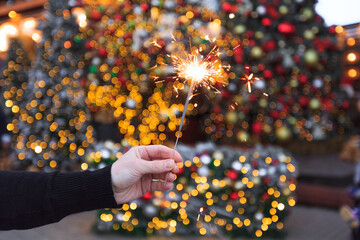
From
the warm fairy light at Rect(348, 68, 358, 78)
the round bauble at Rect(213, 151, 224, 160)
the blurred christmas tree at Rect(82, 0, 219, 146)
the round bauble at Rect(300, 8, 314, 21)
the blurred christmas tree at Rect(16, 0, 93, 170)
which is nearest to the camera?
the round bauble at Rect(213, 151, 224, 160)

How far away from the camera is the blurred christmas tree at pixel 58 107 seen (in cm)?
539

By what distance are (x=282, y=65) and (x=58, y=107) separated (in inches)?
143

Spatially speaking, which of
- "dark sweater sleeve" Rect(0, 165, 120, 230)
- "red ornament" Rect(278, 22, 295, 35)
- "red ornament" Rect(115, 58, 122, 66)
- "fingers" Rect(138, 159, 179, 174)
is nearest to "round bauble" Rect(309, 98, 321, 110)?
"red ornament" Rect(278, 22, 295, 35)

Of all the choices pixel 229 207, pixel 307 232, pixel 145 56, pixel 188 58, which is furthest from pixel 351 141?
pixel 188 58

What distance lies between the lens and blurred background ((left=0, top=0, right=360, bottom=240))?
4031mm

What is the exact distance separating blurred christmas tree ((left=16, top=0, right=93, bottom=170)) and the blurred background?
17mm

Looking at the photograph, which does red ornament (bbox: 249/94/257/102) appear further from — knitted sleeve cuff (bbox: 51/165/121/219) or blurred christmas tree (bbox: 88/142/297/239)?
knitted sleeve cuff (bbox: 51/165/121/219)

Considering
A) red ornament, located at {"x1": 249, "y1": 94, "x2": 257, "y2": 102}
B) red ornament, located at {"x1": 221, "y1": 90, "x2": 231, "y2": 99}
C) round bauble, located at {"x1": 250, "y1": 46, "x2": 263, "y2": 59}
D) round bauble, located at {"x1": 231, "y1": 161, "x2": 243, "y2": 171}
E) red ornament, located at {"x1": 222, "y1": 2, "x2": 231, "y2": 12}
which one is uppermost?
red ornament, located at {"x1": 222, "y1": 2, "x2": 231, "y2": 12}

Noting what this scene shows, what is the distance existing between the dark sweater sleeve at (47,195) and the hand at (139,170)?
0.20 ft

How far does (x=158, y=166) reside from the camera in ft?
4.82

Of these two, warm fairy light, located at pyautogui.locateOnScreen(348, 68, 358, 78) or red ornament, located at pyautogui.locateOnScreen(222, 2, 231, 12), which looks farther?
warm fairy light, located at pyautogui.locateOnScreen(348, 68, 358, 78)

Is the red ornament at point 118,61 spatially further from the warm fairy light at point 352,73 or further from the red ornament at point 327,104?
the warm fairy light at point 352,73

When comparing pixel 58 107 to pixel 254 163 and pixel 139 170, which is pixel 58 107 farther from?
pixel 139 170

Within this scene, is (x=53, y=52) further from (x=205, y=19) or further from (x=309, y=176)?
(x=309, y=176)
